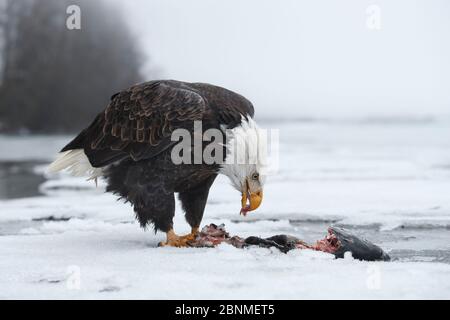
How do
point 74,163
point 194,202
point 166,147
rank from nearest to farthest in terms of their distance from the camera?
1. point 166,147
2. point 194,202
3. point 74,163

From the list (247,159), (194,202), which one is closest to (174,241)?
(194,202)

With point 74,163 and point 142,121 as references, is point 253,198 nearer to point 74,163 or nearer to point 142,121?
point 142,121

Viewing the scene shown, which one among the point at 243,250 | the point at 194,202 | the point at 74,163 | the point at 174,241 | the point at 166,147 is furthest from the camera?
the point at 74,163

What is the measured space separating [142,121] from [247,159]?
2.67ft

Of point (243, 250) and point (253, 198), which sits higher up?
point (253, 198)

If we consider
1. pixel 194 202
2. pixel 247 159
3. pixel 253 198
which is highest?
pixel 247 159

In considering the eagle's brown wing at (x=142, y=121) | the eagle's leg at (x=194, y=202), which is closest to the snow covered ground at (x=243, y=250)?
the eagle's leg at (x=194, y=202)

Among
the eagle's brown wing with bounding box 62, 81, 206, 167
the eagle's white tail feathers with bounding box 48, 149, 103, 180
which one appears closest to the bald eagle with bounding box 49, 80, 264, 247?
the eagle's brown wing with bounding box 62, 81, 206, 167

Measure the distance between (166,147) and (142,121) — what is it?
12.2 inches

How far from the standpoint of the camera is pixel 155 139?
421 cm

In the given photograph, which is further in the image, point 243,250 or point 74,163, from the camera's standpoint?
point 74,163

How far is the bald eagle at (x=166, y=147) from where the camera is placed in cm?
406

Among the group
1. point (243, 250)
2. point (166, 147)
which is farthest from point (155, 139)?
point (243, 250)
